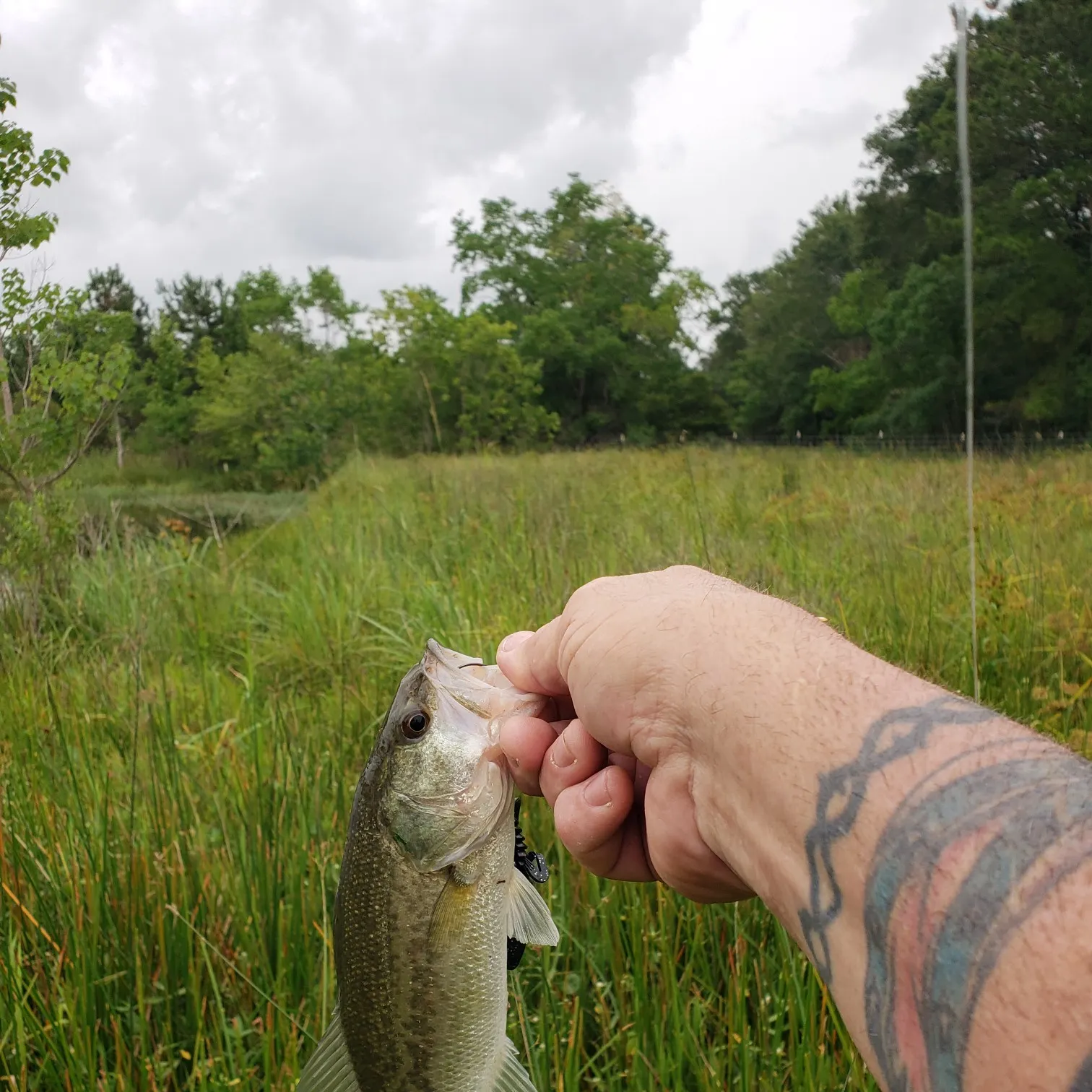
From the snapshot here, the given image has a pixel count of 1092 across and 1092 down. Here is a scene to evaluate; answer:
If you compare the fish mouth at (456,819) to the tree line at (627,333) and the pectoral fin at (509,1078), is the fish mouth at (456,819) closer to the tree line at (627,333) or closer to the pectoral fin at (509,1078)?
the pectoral fin at (509,1078)

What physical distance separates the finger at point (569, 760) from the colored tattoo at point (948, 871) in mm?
531

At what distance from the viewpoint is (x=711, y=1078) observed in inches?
70.1

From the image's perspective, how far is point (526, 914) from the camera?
4.39 feet

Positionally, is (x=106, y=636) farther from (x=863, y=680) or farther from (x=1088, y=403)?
(x=1088, y=403)

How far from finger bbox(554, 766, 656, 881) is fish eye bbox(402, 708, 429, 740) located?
0.27 metres

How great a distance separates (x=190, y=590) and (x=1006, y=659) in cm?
515

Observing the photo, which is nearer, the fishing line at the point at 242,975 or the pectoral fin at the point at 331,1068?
the pectoral fin at the point at 331,1068

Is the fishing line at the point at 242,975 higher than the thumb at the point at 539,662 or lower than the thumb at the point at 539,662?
lower

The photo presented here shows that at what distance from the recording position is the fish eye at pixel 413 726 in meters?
1.33

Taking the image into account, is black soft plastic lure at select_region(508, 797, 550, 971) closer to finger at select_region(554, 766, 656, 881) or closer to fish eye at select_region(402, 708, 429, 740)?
finger at select_region(554, 766, 656, 881)

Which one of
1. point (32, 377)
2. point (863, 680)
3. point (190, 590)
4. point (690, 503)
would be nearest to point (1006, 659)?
point (863, 680)

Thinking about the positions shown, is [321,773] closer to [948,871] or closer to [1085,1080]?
[948,871]

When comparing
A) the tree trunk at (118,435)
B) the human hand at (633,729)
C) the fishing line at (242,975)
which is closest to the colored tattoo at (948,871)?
the human hand at (633,729)

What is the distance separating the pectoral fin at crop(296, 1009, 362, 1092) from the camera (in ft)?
3.94
